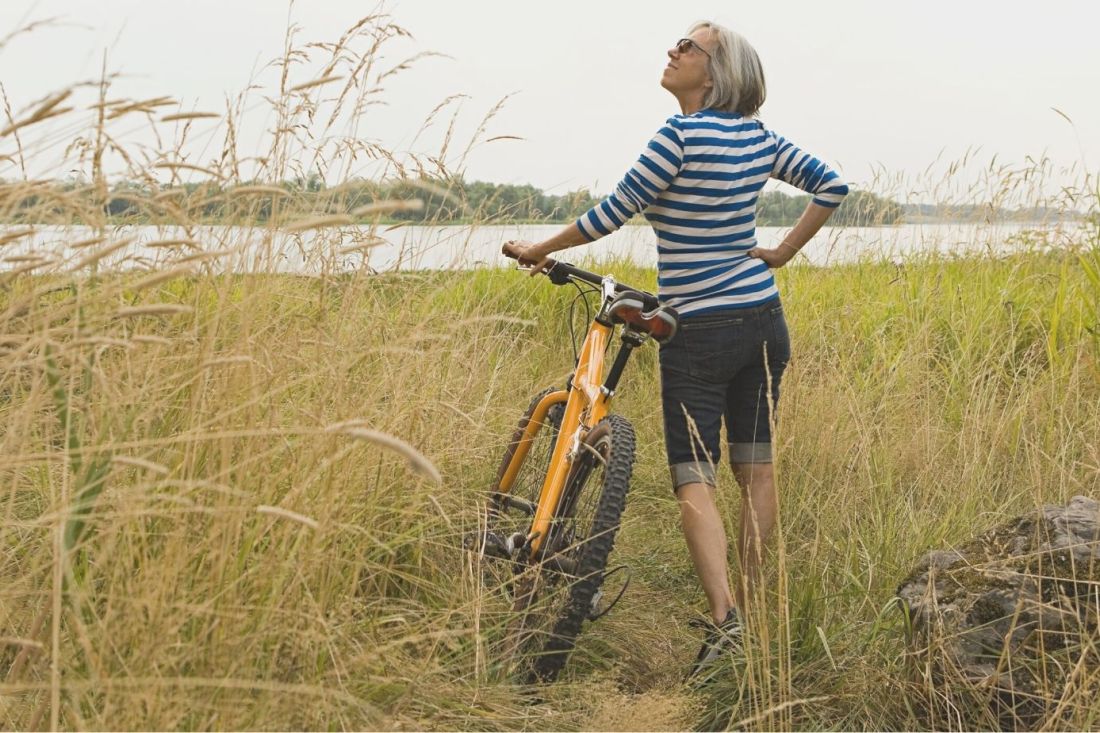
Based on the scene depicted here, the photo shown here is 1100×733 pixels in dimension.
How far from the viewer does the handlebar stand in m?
3.41

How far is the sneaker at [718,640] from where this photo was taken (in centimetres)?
321

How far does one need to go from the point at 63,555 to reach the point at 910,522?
9.92ft

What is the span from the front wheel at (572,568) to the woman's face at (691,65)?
114 cm

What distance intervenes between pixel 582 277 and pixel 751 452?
827 millimetres

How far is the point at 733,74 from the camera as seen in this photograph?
11.6 ft

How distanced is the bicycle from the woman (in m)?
0.15

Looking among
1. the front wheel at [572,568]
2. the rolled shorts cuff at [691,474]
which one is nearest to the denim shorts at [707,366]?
the rolled shorts cuff at [691,474]

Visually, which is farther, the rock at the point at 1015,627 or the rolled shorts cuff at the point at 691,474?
the rolled shorts cuff at the point at 691,474

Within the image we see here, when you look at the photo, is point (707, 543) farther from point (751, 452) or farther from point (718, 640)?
point (751, 452)

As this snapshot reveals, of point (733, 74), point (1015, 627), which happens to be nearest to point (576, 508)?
point (1015, 627)

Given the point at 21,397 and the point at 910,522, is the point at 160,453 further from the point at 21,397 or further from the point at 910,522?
the point at 910,522

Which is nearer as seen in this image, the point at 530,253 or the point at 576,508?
the point at 576,508

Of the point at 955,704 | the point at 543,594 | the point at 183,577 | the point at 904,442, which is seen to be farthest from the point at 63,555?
the point at 904,442

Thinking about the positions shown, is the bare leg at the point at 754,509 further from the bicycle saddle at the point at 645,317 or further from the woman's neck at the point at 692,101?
the woman's neck at the point at 692,101
